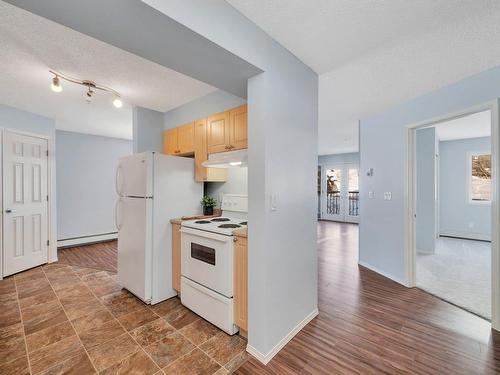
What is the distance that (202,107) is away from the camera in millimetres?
3055

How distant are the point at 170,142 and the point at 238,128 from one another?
4.94 feet

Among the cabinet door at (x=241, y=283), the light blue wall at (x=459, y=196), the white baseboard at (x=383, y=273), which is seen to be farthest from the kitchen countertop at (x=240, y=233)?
the light blue wall at (x=459, y=196)

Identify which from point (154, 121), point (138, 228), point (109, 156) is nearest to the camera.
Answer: point (138, 228)

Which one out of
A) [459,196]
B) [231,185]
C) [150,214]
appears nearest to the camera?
[150,214]

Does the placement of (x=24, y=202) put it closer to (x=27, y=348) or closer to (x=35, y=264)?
(x=35, y=264)

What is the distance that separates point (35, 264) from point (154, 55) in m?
4.26

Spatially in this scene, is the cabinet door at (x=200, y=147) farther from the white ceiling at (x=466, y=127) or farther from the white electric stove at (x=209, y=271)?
the white ceiling at (x=466, y=127)

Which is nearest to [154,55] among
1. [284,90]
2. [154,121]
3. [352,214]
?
[284,90]

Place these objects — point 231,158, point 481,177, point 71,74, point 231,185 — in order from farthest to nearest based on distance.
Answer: point 481,177 < point 231,185 < point 71,74 < point 231,158

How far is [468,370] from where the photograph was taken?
65.3 inches

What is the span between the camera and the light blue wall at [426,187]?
4.44 meters

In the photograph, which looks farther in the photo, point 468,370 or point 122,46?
point 468,370

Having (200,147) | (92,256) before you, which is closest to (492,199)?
(200,147)

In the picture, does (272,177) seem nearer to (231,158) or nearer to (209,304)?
(231,158)
